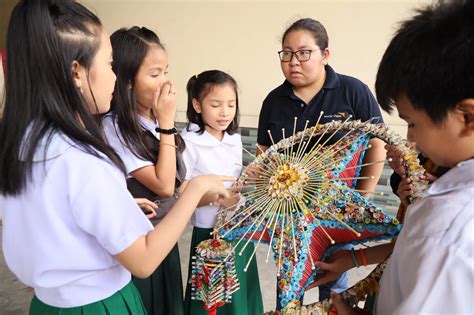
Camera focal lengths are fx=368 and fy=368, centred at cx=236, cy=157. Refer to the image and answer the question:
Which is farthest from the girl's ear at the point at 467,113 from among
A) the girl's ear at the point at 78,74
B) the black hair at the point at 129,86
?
the black hair at the point at 129,86

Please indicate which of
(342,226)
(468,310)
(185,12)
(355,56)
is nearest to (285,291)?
(342,226)

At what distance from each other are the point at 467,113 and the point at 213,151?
3.44ft

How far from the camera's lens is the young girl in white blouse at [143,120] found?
1.20 m

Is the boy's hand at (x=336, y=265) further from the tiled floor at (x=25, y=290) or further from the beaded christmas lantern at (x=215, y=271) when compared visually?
the tiled floor at (x=25, y=290)

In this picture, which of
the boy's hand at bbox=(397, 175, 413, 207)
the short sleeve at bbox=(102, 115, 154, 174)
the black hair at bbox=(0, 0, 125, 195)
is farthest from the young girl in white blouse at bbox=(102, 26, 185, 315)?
the boy's hand at bbox=(397, 175, 413, 207)

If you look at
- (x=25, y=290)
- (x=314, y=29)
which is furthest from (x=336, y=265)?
(x=25, y=290)

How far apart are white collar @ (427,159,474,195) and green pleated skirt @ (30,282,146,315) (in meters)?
0.75

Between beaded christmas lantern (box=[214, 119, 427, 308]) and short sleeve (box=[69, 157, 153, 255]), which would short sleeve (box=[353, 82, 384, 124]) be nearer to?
beaded christmas lantern (box=[214, 119, 427, 308])

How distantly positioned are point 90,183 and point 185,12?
282cm

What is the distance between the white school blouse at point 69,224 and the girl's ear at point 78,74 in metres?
0.12

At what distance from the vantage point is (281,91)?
5.27 feet

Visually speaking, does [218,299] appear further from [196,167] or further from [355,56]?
[355,56]

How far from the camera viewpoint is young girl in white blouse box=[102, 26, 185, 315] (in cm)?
120

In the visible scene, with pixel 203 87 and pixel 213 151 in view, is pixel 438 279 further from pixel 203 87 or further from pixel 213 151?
pixel 203 87
